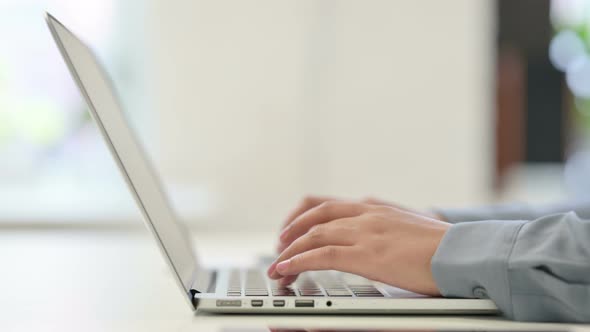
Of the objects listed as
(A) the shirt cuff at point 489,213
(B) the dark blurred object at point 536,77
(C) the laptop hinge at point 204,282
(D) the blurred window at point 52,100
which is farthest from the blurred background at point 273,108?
(C) the laptop hinge at point 204,282

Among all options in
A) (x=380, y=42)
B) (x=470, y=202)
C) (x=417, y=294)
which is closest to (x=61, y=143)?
(x=380, y=42)

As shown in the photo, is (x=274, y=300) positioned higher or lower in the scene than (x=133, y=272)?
higher

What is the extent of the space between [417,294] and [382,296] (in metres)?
0.05

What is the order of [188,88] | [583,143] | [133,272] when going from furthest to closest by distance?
1. [583,143]
2. [188,88]
3. [133,272]

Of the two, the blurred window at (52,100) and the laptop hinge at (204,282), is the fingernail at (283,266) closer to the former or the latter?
the laptop hinge at (204,282)

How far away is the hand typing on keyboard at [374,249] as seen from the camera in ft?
2.40

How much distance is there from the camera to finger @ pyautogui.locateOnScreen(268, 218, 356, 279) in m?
0.78

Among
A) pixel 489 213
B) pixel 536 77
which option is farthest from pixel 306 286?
pixel 536 77

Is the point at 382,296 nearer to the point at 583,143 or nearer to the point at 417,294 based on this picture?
the point at 417,294

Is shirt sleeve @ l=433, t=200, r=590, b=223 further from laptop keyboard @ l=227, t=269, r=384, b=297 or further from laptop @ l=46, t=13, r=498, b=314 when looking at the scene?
laptop @ l=46, t=13, r=498, b=314

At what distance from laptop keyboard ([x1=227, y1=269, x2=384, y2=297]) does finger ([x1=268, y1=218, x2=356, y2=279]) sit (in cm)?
3

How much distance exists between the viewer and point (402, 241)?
75 cm

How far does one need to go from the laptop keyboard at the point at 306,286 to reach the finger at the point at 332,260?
0.02m

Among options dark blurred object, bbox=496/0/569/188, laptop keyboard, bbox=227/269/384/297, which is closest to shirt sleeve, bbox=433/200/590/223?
laptop keyboard, bbox=227/269/384/297
